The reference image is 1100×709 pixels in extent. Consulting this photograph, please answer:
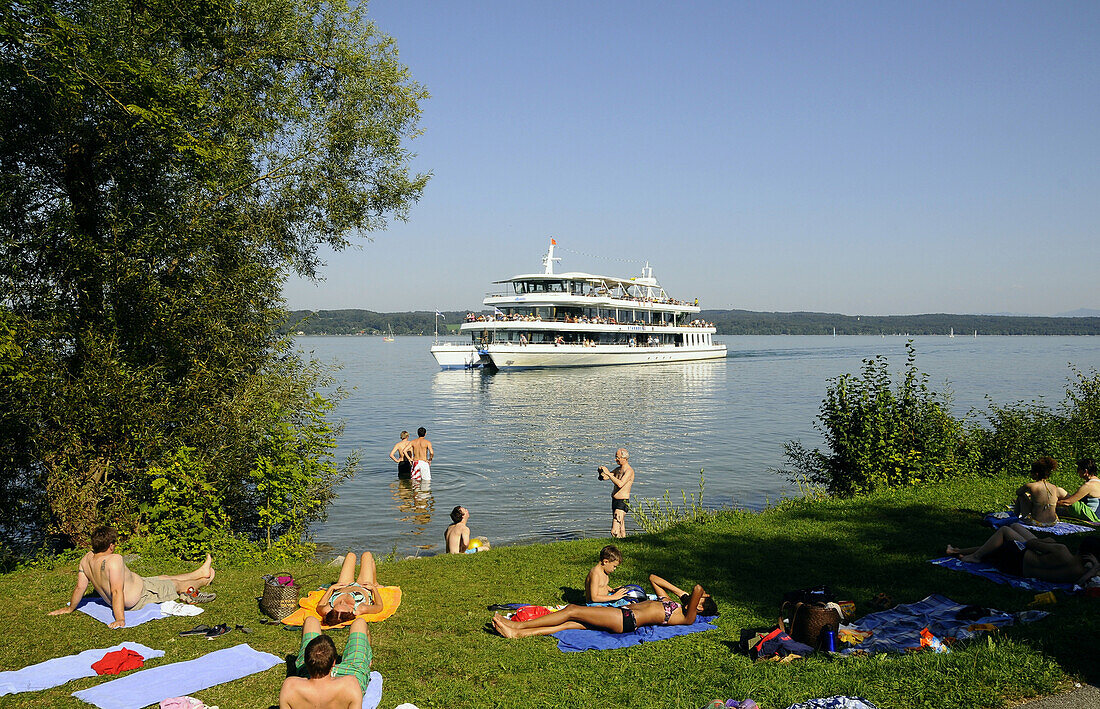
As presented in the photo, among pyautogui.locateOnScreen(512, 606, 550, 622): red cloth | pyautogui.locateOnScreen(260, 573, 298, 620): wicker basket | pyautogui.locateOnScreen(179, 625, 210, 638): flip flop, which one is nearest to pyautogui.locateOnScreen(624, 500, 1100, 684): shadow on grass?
pyautogui.locateOnScreen(512, 606, 550, 622): red cloth

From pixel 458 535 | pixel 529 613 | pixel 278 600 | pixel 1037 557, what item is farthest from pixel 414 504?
pixel 1037 557

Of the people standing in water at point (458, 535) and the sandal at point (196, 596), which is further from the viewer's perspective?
the people standing in water at point (458, 535)

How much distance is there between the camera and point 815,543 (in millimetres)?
9328

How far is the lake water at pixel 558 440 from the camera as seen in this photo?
49.4ft

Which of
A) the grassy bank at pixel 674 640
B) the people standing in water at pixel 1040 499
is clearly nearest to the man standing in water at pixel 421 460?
the grassy bank at pixel 674 640

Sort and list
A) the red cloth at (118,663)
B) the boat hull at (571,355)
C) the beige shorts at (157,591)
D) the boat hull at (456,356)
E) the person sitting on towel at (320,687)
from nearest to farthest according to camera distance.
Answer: the person sitting on towel at (320,687), the red cloth at (118,663), the beige shorts at (157,591), the boat hull at (571,355), the boat hull at (456,356)

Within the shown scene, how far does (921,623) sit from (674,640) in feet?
6.88

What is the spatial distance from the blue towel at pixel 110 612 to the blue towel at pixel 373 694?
9.37 ft

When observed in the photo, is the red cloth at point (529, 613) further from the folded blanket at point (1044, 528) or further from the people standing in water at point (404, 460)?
the people standing in water at point (404, 460)

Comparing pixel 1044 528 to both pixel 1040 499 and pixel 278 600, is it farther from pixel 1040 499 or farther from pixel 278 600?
pixel 278 600

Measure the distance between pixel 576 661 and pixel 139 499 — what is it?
6936 mm

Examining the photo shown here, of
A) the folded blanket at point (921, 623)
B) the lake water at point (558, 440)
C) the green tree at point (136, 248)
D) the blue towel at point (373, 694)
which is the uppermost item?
the green tree at point (136, 248)

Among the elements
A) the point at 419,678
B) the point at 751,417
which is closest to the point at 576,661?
the point at 419,678

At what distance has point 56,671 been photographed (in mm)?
5656
